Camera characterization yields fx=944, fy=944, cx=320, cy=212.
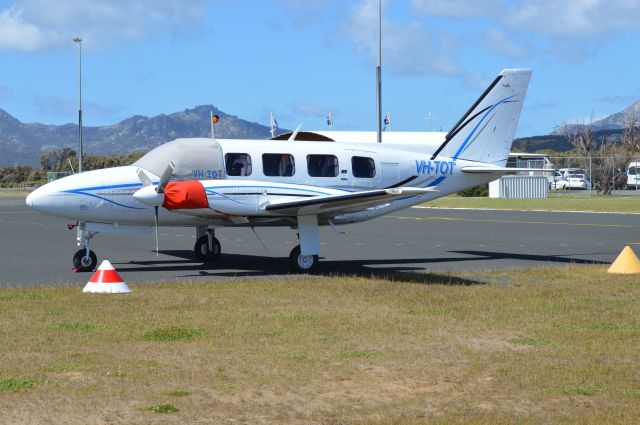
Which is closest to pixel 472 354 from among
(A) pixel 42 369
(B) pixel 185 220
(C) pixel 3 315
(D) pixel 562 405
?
(D) pixel 562 405

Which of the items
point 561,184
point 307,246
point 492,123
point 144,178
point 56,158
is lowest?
point 307,246

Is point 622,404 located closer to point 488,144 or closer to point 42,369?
point 42,369

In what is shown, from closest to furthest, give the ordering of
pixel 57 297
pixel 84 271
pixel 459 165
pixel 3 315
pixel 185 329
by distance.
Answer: pixel 185 329 < pixel 3 315 < pixel 57 297 < pixel 84 271 < pixel 459 165

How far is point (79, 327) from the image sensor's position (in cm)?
1275

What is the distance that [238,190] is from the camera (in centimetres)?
1909

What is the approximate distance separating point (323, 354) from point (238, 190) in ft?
27.4

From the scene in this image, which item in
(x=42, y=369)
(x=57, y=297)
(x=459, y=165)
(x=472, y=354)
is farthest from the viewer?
(x=459, y=165)

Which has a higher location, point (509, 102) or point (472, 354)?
point (509, 102)

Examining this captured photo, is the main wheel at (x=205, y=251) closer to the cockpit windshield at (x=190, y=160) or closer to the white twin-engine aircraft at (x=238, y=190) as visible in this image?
the white twin-engine aircraft at (x=238, y=190)

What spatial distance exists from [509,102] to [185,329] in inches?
532

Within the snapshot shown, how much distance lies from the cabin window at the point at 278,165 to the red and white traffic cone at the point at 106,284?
494cm

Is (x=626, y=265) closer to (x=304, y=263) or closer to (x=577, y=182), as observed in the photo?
(x=304, y=263)

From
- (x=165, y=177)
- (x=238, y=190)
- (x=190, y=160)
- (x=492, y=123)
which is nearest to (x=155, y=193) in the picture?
(x=165, y=177)

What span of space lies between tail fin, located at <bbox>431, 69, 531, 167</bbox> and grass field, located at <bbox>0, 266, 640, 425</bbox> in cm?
652
